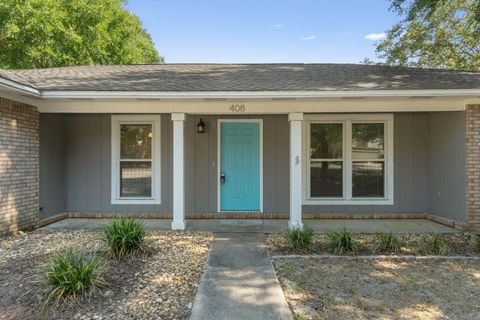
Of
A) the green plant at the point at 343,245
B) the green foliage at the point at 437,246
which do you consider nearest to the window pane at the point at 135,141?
the green plant at the point at 343,245

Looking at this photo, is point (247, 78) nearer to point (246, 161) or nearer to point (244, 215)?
point (246, 161)

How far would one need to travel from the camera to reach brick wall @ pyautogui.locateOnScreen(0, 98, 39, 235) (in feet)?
19.4

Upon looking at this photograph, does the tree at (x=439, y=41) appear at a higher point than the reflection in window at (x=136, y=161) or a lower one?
higher

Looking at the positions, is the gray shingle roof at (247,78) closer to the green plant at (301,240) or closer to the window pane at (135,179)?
the window pane at (135,179)

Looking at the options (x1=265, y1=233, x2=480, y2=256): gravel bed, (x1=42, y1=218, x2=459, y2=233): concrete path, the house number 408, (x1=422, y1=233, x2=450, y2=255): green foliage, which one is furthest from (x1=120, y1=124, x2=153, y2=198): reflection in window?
(x1=422, y1=233, x2=450, y2=255): green foliage

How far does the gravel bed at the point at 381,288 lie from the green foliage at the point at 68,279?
206cm

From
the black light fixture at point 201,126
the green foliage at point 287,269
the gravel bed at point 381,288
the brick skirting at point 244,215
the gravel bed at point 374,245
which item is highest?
the black light fixture at point 201,126

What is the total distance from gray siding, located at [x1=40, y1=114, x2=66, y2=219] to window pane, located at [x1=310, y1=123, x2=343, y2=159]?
18.5 ft

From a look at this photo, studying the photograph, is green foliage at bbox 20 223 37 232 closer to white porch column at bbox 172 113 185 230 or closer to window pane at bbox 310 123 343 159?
white porch column at bbox 172 113 185 230

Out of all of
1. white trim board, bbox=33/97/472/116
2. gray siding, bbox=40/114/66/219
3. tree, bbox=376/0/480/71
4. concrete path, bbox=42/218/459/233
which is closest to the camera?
white trim board, bbox=33/97/472/116

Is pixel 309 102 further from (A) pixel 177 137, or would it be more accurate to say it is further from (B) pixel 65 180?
(B) pixel 65 180

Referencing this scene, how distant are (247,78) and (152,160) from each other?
2.81 meters

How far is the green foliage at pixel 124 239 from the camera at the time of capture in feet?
15.1

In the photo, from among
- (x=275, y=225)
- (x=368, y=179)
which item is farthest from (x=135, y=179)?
(x=368, y=179)
